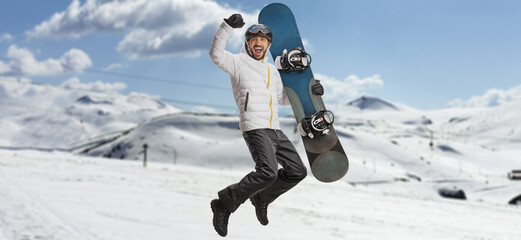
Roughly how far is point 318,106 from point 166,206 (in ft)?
366

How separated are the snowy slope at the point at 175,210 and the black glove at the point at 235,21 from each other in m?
96.6

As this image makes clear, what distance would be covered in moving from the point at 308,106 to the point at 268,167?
57 cm

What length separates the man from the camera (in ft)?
11.8

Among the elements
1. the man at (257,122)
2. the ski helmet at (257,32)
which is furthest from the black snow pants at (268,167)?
the ski helmet at (257,32)

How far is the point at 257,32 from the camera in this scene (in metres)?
3.73

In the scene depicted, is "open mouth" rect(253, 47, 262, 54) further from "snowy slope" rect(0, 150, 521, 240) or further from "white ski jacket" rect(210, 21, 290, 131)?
"snowy slope" rect(0, 150, 521, 240)

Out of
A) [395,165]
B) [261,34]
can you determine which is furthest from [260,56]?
[395,165]

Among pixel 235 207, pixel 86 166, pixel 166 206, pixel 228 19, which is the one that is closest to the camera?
pixel 228 19

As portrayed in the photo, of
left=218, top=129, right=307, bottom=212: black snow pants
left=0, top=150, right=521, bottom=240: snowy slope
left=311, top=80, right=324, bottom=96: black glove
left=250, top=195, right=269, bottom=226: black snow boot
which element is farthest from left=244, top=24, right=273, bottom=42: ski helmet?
left=0, top=150, right=521, bottom=240: snowy slope

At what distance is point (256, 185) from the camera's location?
3.71 meters

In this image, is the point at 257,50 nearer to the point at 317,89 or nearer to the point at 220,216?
the point at 317,89

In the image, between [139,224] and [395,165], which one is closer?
[139,224]

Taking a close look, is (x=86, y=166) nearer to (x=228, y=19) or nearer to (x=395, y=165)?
(x=395, y=165)

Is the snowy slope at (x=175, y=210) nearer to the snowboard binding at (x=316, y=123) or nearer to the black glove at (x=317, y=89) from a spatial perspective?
the black glove at (x=317, y=89)
